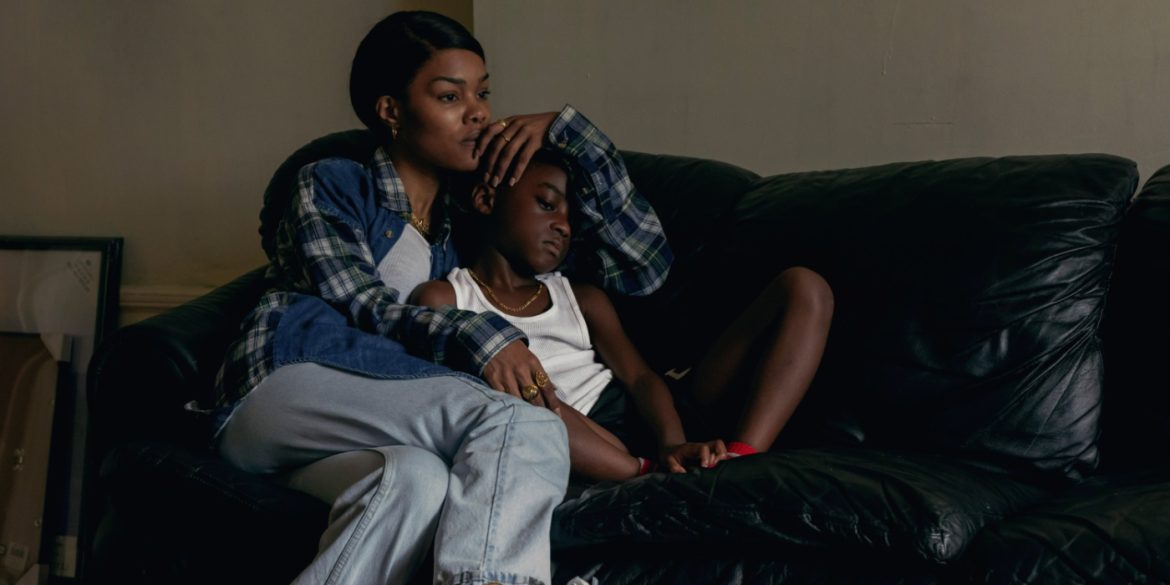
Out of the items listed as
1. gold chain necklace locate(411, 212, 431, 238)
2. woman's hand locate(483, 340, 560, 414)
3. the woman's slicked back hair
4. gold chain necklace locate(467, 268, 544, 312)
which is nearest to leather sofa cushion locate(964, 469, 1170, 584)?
woman's hand locate(483, 340, 560, 414)

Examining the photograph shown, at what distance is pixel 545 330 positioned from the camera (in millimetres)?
1866

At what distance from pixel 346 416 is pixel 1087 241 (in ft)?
3.90

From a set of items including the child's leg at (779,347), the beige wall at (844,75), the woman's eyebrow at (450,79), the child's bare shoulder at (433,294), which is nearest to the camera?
the child's leg at (779,347)

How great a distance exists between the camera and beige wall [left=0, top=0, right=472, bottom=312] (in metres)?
2.87

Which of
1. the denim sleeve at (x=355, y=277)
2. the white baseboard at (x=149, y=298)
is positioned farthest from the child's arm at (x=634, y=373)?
the white baseboard at (x=149, y=298)

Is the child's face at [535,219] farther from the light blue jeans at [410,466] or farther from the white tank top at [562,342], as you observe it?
the light blue jeans at [410,466]

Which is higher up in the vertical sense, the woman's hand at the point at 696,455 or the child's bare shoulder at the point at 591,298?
the child's bare shoulder at the point at 591,298

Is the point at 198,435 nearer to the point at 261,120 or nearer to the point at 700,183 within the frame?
the point at 700,183

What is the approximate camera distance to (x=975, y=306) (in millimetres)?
1677

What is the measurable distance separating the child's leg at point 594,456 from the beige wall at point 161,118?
1525mm

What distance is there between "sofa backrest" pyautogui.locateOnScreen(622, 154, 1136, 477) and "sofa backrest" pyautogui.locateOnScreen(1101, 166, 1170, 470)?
45mm

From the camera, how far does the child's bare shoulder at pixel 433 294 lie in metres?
1.79

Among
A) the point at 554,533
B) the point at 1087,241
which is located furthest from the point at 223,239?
the point at 1087,241

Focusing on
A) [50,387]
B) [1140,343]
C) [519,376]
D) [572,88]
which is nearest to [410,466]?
[519,376]
